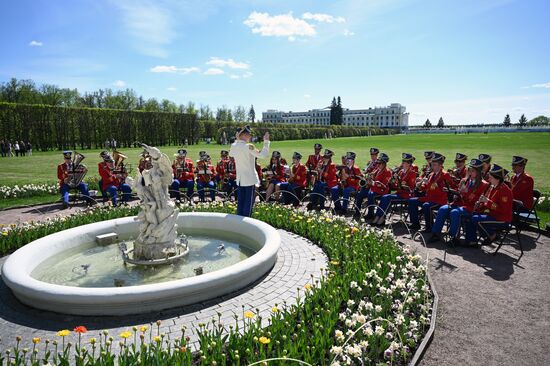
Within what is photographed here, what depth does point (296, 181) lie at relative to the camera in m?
12.6

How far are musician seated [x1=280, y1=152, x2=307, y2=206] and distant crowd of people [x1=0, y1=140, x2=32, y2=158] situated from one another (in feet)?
107

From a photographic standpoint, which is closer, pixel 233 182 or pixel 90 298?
pixel 90 298

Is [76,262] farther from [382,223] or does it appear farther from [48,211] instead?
[382,223]

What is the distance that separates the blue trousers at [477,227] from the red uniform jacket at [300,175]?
579 centimetres

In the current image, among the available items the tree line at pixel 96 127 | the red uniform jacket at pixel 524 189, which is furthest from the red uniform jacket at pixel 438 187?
the tree line at pixel 96 127

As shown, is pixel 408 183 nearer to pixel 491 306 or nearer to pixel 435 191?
pixel 435 191

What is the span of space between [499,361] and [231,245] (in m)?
5.04

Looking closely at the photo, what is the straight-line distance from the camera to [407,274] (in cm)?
570

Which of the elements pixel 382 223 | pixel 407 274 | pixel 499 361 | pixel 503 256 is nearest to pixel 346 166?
pixel 382 223

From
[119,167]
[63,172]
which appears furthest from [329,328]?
[63,172]

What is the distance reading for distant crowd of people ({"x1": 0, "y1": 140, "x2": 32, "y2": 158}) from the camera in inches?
1299

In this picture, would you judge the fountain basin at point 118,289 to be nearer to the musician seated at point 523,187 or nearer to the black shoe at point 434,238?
the black shoe at point 434,238

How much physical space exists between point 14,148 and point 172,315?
1577 inches

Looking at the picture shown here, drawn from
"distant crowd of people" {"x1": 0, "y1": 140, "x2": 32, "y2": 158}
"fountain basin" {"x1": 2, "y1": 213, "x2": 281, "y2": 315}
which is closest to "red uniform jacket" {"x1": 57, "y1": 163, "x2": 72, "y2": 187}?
"fountain basin" {"x1": 2, "y1": 213, "x2": 281, "y2": 315}
